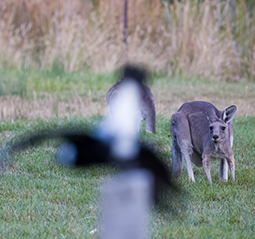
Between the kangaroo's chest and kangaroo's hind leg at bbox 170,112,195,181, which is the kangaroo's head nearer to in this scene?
the kangaroo's chest

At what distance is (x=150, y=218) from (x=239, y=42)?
9.64 metres

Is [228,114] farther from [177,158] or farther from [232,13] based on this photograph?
[232,13]

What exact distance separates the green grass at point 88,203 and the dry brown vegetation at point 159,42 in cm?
703

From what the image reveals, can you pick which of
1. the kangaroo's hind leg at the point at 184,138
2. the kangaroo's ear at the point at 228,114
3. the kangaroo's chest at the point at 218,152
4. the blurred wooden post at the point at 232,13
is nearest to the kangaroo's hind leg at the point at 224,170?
the kangaroo's chest at the point at 218,152

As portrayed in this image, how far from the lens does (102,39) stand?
11711 millimetres

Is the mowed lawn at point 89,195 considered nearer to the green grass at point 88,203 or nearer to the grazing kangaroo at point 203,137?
the green grass at point 88,203

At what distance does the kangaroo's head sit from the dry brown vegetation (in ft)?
26.0

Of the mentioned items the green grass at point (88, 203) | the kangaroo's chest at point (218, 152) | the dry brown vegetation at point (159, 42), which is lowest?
the dry brown vegetation at point (159, 42)

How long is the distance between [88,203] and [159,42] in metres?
9.89

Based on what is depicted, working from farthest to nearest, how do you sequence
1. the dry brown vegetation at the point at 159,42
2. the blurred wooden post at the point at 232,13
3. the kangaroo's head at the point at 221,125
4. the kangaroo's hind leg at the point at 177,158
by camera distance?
1. the blurred wooden post at the point at 232,13
2. the dry brown vegetation at the point at 159,42
3. the kangaroo's hind leg at the point at 177,158
4. the kangaroo's head at the point at 221,125

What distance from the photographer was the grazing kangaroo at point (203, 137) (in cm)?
341

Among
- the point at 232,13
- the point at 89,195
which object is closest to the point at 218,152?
the point at 89,195

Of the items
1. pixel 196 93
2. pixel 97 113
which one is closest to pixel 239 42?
pixel 196 93

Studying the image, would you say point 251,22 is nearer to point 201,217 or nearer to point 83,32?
point 83,32
